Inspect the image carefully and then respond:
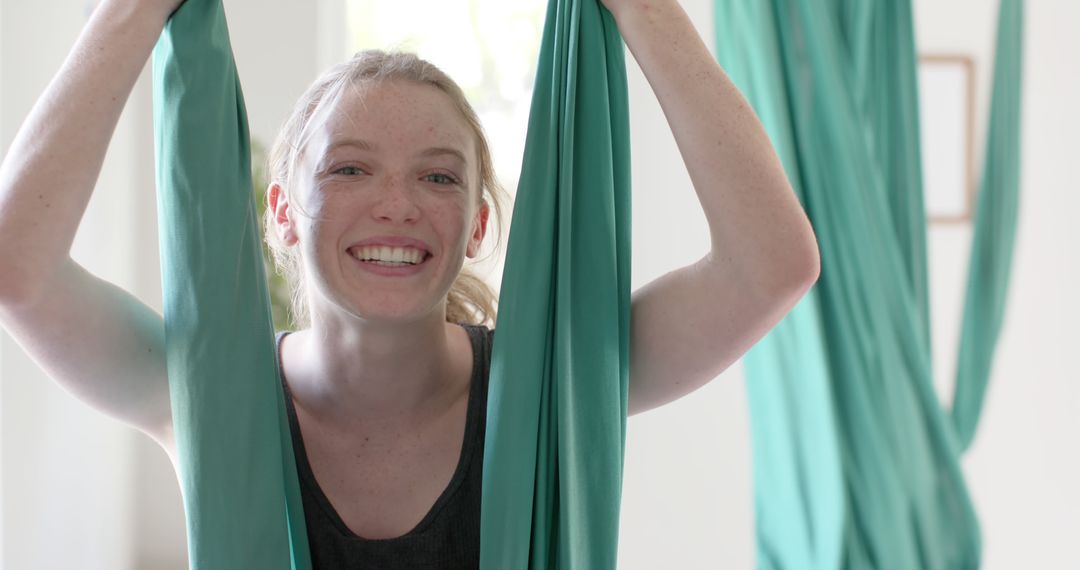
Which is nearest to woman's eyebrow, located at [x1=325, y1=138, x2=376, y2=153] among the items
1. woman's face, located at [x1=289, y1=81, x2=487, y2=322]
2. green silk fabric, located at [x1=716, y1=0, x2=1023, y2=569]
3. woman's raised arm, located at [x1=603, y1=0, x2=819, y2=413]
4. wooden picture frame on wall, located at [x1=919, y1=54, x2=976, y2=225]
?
woman's face, located at [x1=289, y1=81, x2=487, y2=322]

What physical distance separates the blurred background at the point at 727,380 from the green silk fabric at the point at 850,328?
0.45ft

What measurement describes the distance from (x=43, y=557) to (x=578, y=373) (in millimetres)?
1368

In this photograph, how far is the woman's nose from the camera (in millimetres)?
987

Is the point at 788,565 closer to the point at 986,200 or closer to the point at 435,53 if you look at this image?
the point at 986,200

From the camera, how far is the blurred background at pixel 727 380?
1.79 m

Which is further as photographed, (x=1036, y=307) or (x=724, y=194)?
(x=1036, y=307)

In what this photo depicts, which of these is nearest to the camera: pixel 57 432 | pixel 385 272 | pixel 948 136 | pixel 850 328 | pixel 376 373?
pixel 385 272

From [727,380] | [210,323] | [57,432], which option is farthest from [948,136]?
[57,432]

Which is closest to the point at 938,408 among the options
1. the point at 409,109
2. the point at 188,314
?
the point at 409,109

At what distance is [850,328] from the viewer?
1.61 meters

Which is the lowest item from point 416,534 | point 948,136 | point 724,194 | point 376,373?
point 416,534

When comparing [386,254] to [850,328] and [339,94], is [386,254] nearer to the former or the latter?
[339,94]

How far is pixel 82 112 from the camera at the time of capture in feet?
2.83

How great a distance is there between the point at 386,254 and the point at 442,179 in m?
0.11
